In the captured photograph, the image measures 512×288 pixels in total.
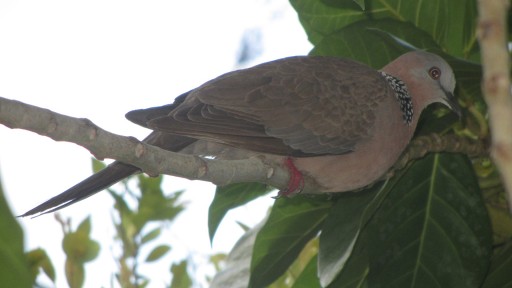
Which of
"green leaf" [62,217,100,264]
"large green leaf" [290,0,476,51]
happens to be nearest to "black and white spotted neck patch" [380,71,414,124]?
"large green leaf" [290,0,476,51]

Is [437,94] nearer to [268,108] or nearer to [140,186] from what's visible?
[268,108]

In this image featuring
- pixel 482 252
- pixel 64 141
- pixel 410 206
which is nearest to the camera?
pixel 64 141

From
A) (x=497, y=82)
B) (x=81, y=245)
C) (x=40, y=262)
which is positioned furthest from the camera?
(x=81, y=245)

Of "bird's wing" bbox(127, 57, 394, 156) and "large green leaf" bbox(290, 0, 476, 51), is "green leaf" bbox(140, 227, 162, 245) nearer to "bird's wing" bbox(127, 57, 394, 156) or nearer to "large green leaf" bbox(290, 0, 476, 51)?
"bird's wing" bbox(127, 57, 394, 156)

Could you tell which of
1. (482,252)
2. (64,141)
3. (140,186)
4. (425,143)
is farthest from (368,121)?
(64,141)

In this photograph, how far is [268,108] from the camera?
10.8ft

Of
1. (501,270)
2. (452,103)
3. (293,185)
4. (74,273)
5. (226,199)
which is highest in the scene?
(74,273)

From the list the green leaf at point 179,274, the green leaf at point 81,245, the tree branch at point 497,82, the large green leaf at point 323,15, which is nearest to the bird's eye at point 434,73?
the large green leaf at point 323,15

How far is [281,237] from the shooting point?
342 centimetres

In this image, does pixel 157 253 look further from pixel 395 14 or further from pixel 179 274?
pixel 395 14

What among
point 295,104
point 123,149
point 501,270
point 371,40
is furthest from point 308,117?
point 123,149

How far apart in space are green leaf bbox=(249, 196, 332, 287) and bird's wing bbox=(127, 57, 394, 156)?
327mm

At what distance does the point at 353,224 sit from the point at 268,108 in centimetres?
63

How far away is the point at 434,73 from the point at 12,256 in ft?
10.5
